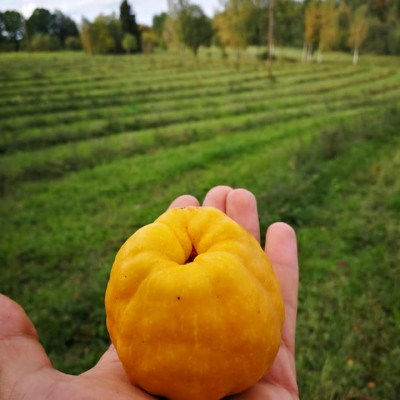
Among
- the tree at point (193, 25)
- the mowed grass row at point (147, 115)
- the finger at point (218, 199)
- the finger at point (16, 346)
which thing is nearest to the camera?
the finger at point (16, 346)

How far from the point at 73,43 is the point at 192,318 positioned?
40.4 meters

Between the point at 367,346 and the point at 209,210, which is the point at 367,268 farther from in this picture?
the point at 209,210

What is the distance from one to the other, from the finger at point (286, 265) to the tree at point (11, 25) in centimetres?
1727

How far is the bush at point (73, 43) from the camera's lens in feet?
114

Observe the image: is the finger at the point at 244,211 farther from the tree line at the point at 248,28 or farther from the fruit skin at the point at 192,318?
the tree line at the point at 248,28

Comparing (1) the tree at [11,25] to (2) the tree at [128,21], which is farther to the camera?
(2) the tree at [128,21]

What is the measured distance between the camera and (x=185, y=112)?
47.2 feet

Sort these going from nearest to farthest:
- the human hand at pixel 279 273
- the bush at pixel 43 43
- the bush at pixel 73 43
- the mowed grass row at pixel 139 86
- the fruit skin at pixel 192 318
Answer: the fruit skin at pixel 192 318, the human hand at pixel 279 273, the mowed grass row at pixel 139 86, the bush at pixel 43 43, the bush at pixel 73 43

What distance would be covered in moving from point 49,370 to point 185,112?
540 inches

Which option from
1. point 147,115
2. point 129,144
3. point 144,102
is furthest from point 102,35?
point 129,144

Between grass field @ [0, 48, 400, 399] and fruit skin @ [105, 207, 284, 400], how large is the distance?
185 centimetres

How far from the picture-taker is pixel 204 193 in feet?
21.4

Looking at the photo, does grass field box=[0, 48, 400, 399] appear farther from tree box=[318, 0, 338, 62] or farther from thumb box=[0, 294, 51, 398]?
tree box=[318, 0, 338, 62]

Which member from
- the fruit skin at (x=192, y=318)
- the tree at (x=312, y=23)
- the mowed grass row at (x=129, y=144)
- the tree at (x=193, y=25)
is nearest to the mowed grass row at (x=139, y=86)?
the mowed grass row at (x=129, y=144)
